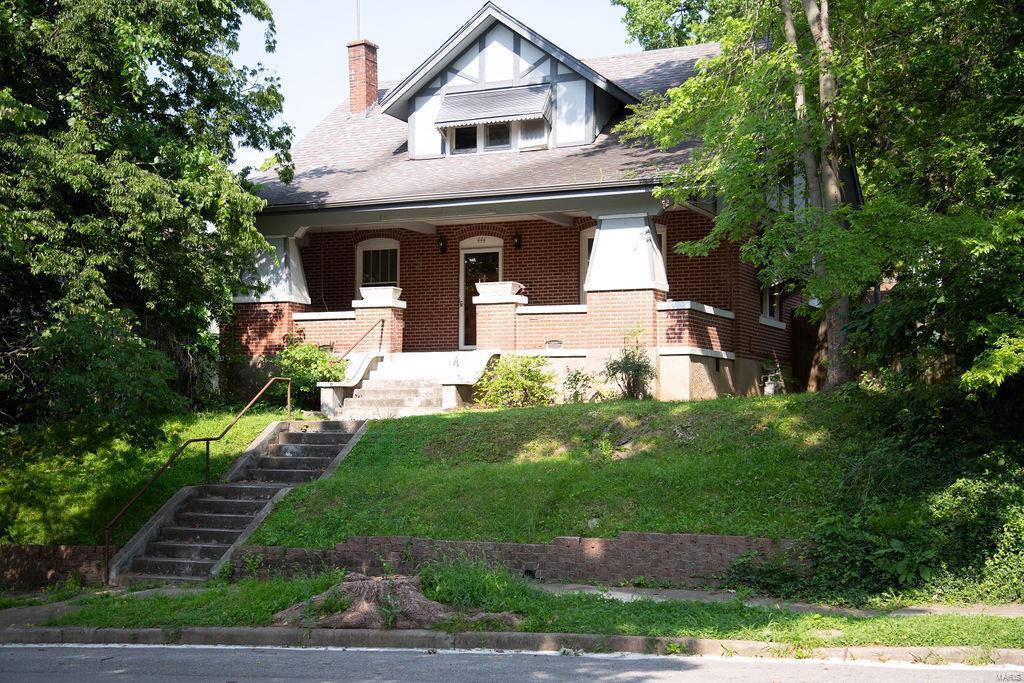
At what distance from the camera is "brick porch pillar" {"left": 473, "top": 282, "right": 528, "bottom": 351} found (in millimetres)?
21078

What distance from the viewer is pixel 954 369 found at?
521 inches

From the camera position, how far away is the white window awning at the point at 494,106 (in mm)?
23369

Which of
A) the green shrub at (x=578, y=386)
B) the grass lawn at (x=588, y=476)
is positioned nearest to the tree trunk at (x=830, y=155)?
the grass lawn at (x=588, y=476)

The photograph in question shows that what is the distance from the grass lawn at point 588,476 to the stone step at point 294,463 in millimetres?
501

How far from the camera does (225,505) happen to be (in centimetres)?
1541

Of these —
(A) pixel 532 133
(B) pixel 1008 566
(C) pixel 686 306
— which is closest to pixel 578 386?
(C) pixel 686 306

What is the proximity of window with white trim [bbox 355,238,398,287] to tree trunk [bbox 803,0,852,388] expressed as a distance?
10647mm

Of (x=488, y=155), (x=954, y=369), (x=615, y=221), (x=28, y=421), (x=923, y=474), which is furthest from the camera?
(x=488, y=155)

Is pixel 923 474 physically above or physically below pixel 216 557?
above

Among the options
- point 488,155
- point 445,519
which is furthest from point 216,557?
point 488,155

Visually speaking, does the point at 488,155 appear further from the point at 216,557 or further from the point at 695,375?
the point at 216,557

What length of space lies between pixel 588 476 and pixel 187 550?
540 cm

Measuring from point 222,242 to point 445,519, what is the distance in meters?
8.19

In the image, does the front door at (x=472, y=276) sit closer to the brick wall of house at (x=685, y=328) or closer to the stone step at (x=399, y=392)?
the stone step at (x=399, y=392)
